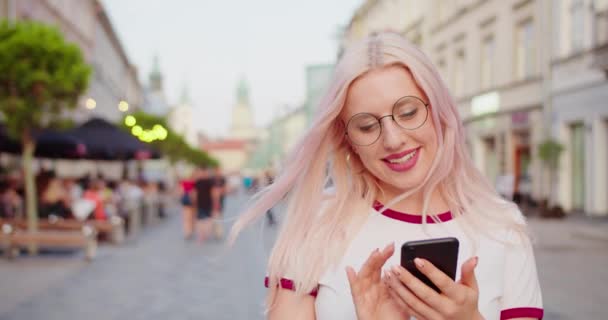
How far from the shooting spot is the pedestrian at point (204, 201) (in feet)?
55.1

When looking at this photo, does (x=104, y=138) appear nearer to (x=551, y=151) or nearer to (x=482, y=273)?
(x=551, y=151)

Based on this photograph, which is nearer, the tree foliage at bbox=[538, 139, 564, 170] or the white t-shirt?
the white t-shirt

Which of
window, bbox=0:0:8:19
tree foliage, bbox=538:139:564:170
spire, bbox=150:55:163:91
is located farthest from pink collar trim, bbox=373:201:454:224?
spire, bbox=150:55:163:91

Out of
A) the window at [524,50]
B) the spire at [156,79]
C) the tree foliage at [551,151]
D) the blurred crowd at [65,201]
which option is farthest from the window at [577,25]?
the spire at [156,79]

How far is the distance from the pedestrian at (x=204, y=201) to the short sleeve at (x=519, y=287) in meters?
14.9

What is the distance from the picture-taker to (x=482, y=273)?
1954mm

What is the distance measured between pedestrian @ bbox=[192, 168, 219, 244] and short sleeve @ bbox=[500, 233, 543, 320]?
14860 mm

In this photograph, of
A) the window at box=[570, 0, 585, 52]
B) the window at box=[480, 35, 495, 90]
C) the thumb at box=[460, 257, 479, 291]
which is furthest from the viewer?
the window at box=[480, 35, 495, 90]

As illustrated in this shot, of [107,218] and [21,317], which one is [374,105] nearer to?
[21,317]

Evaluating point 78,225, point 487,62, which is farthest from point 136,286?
point 487,62

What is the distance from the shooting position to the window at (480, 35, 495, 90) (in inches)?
1200

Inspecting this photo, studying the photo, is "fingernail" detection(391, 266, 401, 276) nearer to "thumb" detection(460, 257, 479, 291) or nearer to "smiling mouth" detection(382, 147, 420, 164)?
"thumb" detection(460, 257, 479, 291)

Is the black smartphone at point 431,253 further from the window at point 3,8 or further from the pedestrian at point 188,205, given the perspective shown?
the window at point 3,8

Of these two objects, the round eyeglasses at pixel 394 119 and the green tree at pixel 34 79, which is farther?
the green tree at pixel 34 79
